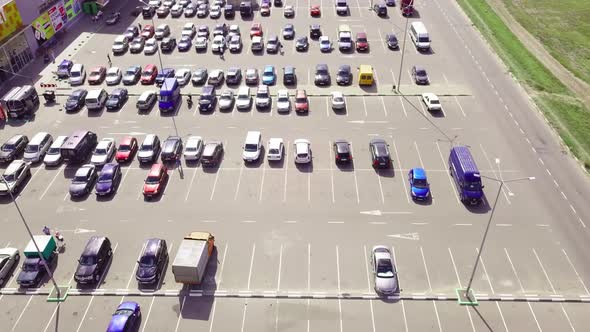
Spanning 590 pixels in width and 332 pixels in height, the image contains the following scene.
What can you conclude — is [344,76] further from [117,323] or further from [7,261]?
[7,261]

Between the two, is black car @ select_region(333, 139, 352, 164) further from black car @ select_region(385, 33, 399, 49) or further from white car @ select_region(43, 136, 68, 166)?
black car @ select_region(385, 33, 399, 49)

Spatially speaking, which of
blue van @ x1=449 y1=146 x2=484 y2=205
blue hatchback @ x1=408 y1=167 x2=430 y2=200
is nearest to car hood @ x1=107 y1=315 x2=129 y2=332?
blue hatchback @ x1=408 y1=167 x2=430 y2=200

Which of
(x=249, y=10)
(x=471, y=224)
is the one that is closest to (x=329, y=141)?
(x=471, y=224)

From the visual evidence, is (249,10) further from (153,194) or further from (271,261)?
(271,261)

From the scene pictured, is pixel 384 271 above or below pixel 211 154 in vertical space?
above

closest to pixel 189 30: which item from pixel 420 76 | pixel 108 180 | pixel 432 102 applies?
pixel 420 76

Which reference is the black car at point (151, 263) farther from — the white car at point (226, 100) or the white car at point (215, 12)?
the white car at point (215, 12)
